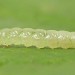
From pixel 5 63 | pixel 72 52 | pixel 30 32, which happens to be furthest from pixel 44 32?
pixel 5 63

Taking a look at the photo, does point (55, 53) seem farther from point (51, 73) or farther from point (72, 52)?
point (51, 73)

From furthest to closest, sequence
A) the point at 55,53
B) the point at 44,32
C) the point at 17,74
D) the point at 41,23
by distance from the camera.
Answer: the point at 41,23 < the point at 44,32 < the point at 55,53 < the point at 17,74

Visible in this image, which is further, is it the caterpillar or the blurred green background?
the caterpillar

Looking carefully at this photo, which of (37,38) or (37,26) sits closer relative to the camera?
(37,38)
